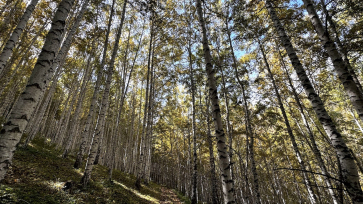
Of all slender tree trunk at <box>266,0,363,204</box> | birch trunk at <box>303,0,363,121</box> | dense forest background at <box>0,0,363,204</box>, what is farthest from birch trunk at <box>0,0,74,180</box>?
birch trunk at <box>303,0,363,121</box>

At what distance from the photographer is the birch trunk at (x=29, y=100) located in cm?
206

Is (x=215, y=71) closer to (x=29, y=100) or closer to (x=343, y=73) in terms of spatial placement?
(x=343, y=73)

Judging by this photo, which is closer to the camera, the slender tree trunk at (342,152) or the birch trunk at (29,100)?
the birch trunk at (29,100)

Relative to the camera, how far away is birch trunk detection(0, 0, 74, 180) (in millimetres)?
2062

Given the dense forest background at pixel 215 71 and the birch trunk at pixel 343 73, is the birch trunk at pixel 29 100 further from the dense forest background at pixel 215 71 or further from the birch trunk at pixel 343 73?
the birch trunk at pixel 343 73

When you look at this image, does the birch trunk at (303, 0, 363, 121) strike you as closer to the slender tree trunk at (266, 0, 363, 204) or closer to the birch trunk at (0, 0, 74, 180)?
the slender tree trunk at (266, 0, 363, 204)

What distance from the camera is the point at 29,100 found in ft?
7.63

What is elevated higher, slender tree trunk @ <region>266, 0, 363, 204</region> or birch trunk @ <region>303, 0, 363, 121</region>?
birch trunk @ <region>303, 0, 363, 121</region>

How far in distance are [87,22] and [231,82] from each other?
1045 cm

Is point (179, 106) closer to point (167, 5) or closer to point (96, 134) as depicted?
point (167, 5)

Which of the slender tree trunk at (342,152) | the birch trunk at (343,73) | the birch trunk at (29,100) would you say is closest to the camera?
the birch trunk at (29,100)

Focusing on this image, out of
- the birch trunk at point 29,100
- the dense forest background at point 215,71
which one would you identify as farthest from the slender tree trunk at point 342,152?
the birch trunk at point 29,100

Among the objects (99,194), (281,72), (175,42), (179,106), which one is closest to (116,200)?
(99,194)

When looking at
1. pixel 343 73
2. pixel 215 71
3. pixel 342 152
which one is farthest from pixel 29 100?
pixel 215 71
